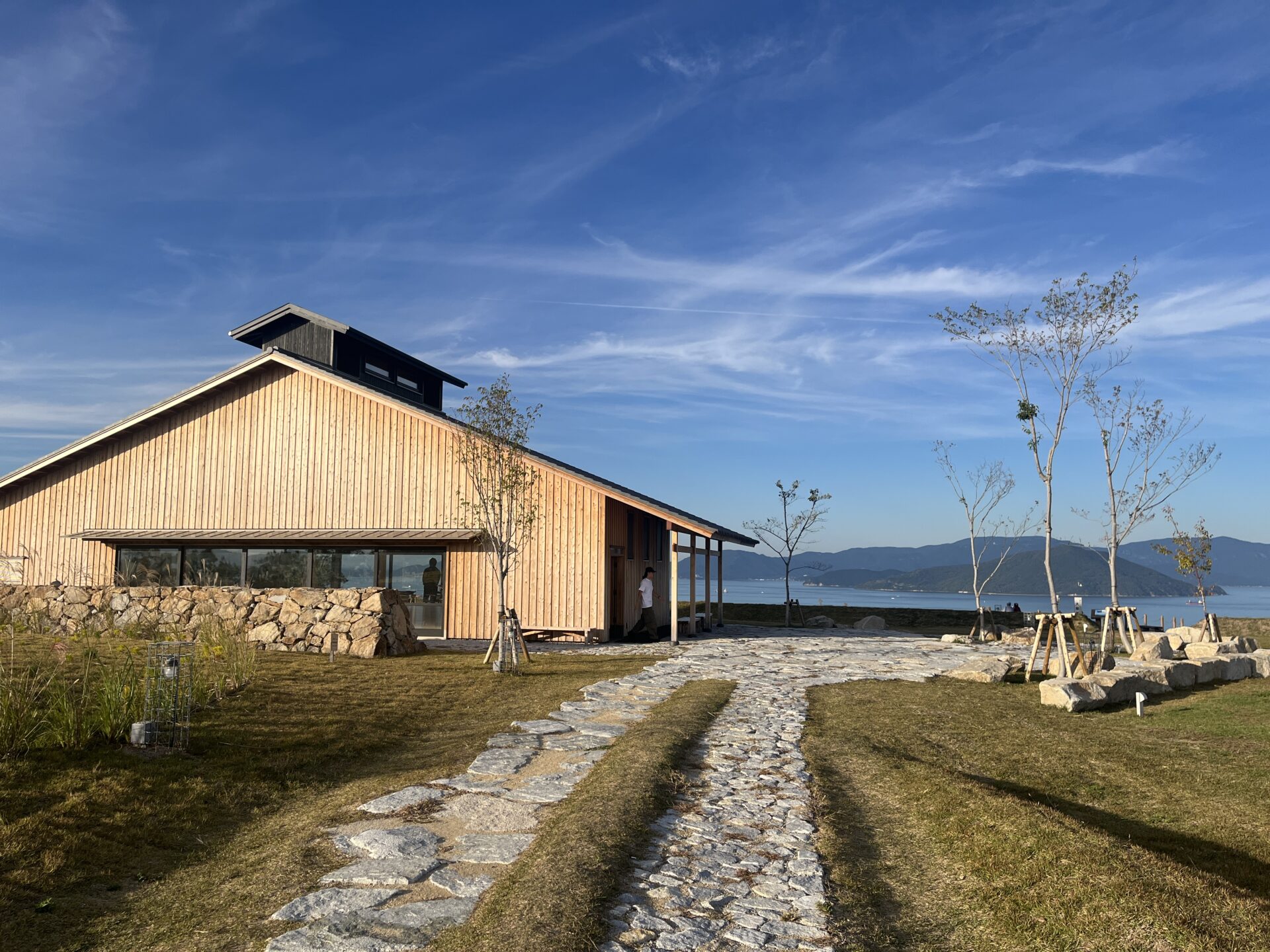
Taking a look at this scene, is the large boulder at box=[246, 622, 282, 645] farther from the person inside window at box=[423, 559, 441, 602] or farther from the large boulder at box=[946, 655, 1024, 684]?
the large boulder at box=[946, 655, 1024, 684]

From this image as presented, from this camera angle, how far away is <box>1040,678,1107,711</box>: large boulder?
1126cm

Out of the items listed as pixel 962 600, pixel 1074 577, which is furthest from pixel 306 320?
pixel 1074 577

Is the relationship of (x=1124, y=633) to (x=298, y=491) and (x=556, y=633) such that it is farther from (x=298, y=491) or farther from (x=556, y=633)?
(x=298, y=491)

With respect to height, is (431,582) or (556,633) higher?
(431,582)

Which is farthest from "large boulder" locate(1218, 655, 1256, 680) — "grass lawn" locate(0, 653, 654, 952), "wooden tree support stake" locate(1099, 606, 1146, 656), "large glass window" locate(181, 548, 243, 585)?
"large glass window" locate(181, 548, 243, 585)

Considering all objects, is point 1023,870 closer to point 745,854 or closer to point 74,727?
point 745,854

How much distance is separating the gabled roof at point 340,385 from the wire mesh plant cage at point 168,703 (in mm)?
10358

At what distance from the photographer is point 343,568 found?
2030 centimetres

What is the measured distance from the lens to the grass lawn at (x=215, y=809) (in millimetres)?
4566

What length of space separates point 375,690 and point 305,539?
9588 millimetres

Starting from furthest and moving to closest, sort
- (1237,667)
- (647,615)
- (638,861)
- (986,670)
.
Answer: (647,615) < (1237,667) < (986,670) < (638,861)

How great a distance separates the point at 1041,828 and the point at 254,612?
14.1 metres

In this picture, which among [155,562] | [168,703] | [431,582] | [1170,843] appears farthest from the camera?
[155,562]

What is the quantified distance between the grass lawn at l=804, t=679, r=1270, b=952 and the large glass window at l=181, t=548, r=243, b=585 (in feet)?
51.0
